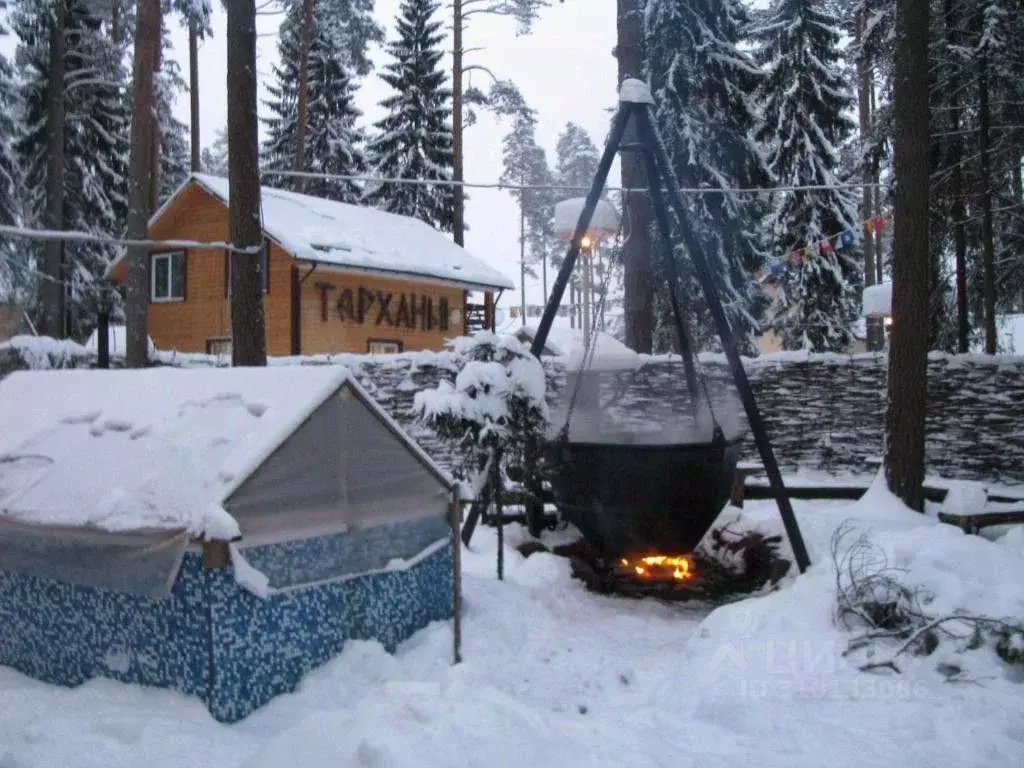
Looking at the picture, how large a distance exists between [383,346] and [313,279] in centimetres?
273

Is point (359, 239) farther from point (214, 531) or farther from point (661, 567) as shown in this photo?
point (214, 531)

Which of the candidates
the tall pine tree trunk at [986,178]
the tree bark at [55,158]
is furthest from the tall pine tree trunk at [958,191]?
the tree bark at [55,158]

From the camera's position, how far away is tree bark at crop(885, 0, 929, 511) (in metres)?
7.90

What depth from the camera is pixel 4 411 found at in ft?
20.2

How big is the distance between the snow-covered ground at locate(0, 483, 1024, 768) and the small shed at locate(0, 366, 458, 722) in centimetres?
22

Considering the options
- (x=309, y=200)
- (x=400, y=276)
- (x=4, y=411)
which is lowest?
(x=4, y=411)

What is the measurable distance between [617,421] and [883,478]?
5.01 metres

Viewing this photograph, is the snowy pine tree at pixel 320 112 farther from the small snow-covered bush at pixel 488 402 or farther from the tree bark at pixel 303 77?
the small snow-covered bush at pixel 488 402

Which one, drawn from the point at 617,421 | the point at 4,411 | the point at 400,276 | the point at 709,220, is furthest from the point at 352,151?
the point at 4,411

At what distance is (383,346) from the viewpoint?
20.8 metres

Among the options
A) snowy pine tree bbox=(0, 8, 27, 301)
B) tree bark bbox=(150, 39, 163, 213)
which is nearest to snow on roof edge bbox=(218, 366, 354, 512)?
tree bark bbox=(150, 39, 163, 213)

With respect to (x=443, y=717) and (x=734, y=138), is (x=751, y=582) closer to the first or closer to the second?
(x=443, y=717)

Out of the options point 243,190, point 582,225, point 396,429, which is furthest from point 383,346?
point 396,429

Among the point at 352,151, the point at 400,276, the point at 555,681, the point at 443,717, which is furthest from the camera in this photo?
the point at 352,151
